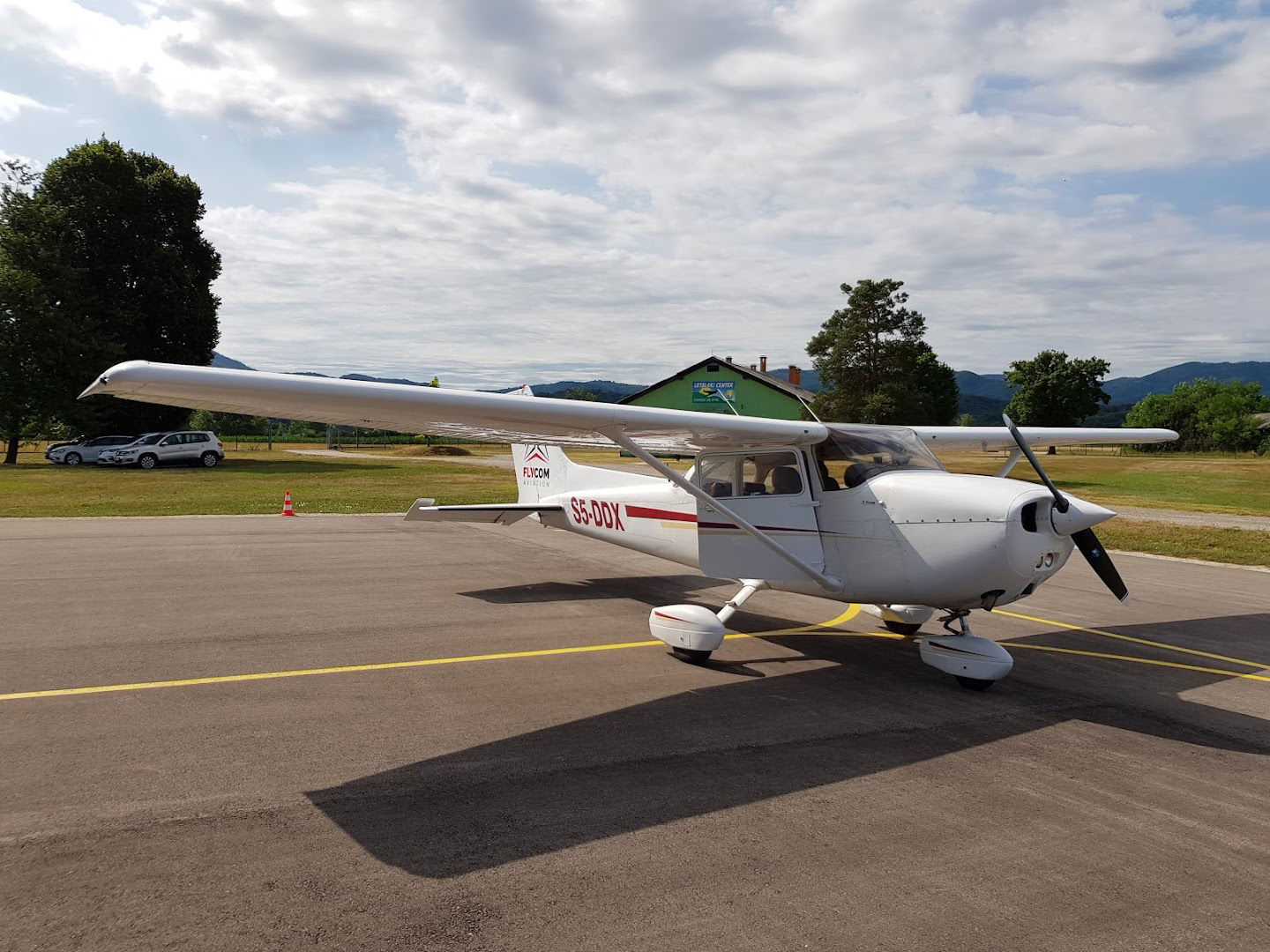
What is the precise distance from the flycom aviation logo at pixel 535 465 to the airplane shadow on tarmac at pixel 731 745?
14.7 ft

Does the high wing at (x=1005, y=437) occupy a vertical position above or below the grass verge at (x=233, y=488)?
above

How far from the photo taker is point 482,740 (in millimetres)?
5223

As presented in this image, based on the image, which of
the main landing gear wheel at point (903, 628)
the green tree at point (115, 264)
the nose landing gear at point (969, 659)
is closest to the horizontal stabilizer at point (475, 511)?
the main landing gear wheel at point (903, 628)

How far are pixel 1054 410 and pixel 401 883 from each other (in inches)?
3732

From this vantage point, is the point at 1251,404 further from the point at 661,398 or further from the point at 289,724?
the point at 289,724

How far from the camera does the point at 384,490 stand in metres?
25.7

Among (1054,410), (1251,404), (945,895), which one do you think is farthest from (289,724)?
(1251,404)

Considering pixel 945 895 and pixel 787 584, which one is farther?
pixel 787 584

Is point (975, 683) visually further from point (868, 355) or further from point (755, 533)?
point (868, 355)

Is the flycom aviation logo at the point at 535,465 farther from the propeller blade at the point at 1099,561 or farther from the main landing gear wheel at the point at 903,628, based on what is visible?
the propeller blade at the point at 1099,561

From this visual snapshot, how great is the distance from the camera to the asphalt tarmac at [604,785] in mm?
3273

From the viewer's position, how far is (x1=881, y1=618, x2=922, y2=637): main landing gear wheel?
8383 mm

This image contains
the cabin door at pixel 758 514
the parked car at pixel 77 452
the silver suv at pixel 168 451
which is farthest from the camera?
the parked car at pixel 77 452

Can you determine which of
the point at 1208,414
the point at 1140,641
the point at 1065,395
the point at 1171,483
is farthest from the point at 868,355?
the point at 1208,414
